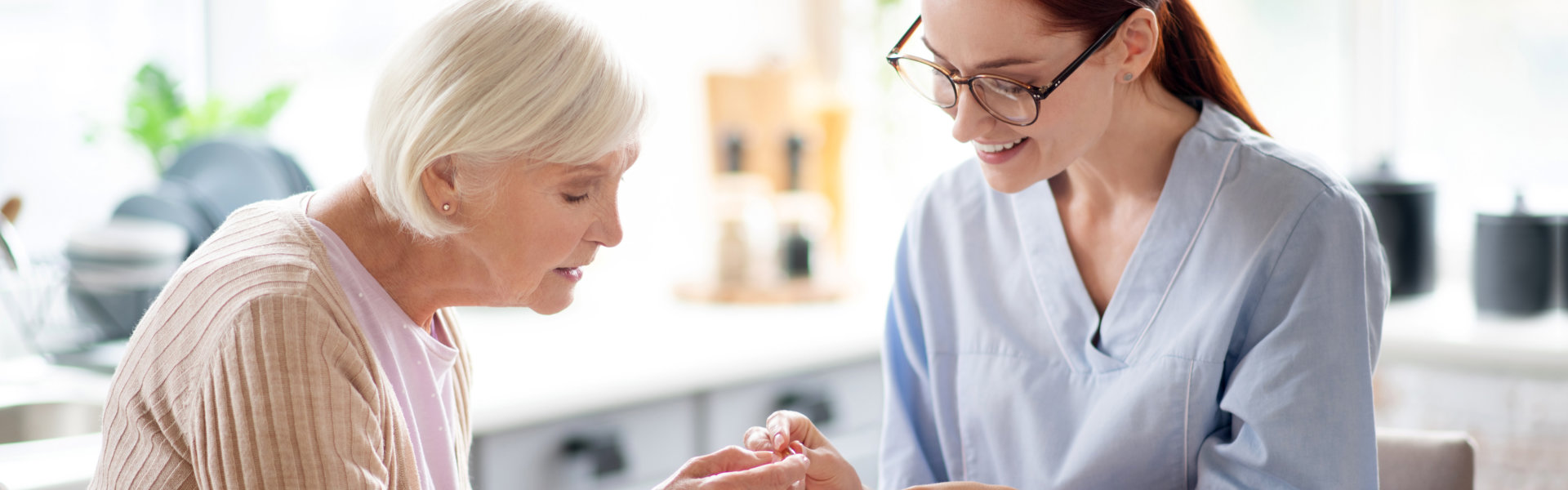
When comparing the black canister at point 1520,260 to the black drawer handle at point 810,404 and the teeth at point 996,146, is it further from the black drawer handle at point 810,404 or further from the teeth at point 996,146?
the teeth at point 996,146

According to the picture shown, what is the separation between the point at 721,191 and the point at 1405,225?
4.67ft

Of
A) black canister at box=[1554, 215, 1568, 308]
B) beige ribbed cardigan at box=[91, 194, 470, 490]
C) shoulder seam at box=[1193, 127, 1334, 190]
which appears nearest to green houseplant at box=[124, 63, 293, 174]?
beige ribbed cardigan at box=[91, 194, 470, 490]

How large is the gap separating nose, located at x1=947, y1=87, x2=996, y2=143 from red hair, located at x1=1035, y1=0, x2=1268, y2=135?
13 cm

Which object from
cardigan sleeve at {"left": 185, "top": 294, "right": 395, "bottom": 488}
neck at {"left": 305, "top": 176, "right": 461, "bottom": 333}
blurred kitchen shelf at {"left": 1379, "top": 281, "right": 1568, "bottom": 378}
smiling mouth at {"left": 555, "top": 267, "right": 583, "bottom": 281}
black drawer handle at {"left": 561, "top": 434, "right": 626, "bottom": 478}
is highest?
neck at {"left": 305, "top": 176, "right": 461, "bottom": 333}

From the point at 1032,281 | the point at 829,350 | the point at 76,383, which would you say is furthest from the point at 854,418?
the point at 76,383

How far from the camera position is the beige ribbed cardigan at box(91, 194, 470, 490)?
2.85 feet

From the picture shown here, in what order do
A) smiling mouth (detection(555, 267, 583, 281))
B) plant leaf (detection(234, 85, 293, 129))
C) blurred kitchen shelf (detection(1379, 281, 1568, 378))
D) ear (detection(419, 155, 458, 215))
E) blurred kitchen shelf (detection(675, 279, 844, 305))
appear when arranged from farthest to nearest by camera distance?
blurred kitchen shelf (detection(675, 279, 844, 305)) < plant leaf (detection(234, 85, 293, 129)) < blurred kitchen shelf (detection(1379, 281, 1568, 378)) < smiling mouth (detection(555, 267, 583, 281)) < ear (detection(419, 155, 458, 215))

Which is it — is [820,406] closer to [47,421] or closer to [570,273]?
[570,273]

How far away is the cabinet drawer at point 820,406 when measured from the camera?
193cm

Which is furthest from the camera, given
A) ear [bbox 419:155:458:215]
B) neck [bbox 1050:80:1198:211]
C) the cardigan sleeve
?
neck [bbox 1050:80:1198:211]

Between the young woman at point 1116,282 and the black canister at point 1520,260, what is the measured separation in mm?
1183

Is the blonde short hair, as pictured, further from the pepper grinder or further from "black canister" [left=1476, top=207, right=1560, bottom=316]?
"black canister" [left=1476, top=207, right=1560, bottom=316]

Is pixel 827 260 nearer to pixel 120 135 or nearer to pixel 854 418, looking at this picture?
pixel 854 418

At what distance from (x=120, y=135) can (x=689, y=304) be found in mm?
1161
